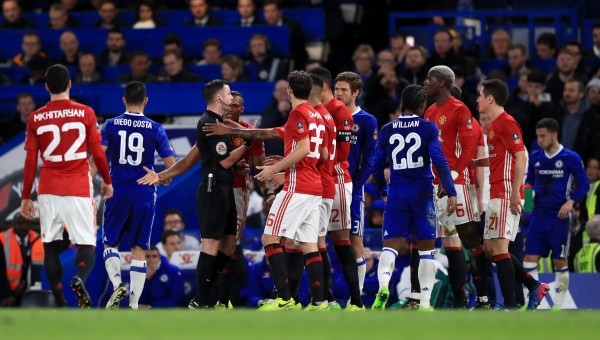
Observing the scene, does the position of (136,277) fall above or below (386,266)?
below

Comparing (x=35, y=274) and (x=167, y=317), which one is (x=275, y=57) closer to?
(x=35, y=274)

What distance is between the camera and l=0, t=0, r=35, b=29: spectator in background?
815 inches

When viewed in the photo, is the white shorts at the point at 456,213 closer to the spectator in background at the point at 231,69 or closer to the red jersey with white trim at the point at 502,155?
the red jersey with white trim at the point at 502,155

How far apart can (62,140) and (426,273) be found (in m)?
3.75

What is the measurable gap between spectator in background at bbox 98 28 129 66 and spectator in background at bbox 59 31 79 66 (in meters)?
0.41

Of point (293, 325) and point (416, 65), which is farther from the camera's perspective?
point (416, 65)

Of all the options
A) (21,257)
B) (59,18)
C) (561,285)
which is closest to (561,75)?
(561,285)

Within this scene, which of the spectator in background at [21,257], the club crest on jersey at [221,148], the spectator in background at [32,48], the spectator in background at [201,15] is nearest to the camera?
the club crest on jersey at [221,148]

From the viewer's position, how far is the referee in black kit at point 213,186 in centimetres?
1173

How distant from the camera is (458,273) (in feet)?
39.5

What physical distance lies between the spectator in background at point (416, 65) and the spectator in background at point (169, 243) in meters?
4.29

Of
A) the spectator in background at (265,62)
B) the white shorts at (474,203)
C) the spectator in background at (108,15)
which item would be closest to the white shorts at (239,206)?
the white shorts at (474,203)

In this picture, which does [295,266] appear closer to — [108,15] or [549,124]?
[549,124]

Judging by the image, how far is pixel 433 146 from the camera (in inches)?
449
